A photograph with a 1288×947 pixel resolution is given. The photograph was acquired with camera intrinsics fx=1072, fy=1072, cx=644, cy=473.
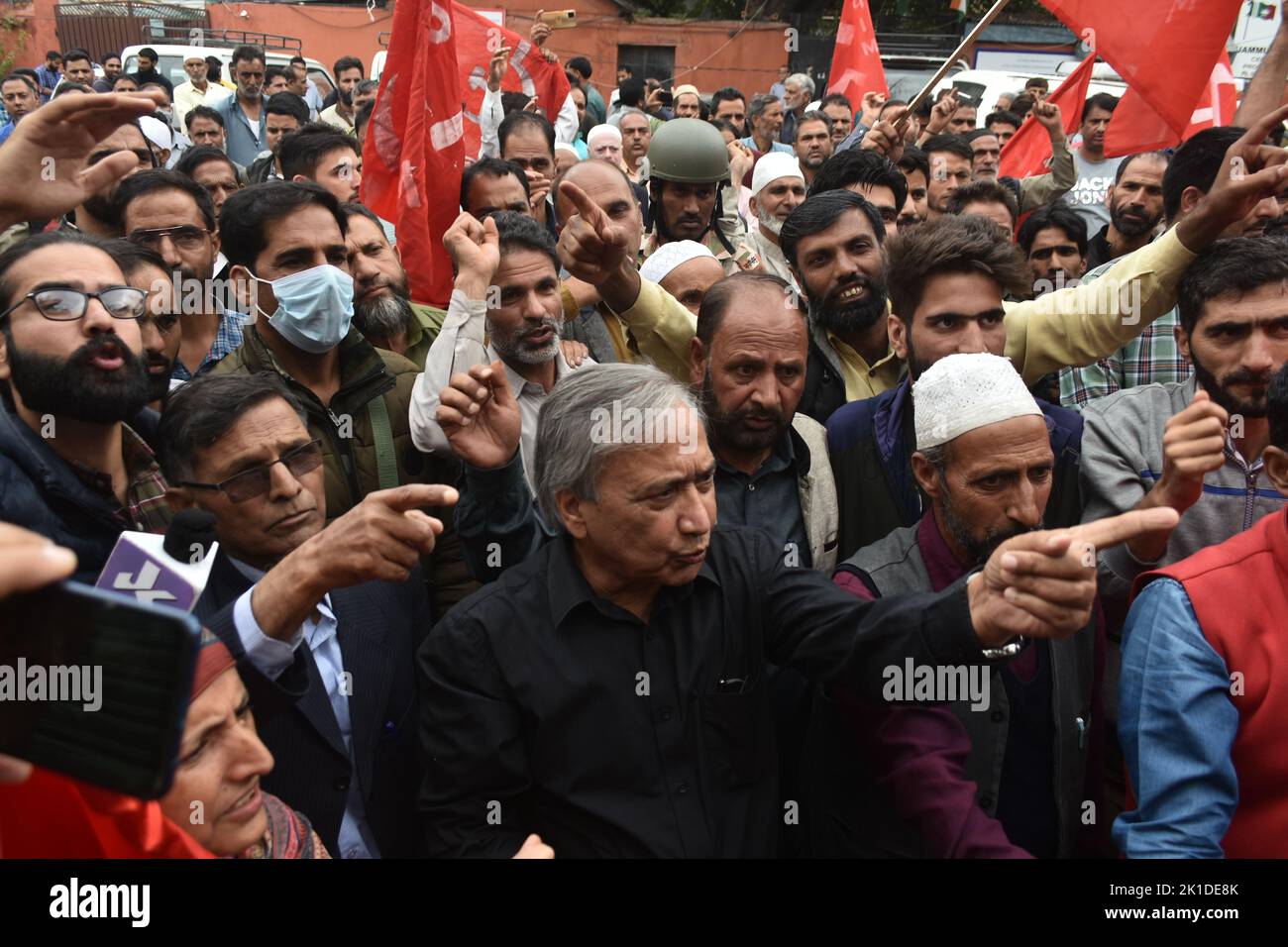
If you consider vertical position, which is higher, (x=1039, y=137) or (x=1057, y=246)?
(x=1039, y=137)

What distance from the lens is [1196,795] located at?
6.79ft

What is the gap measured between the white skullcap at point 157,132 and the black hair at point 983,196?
555cm

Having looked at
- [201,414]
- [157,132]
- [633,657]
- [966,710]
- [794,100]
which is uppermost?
[794,100]

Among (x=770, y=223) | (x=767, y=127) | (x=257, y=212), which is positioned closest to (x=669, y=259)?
(x=257, y=212)

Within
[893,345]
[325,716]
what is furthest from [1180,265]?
[325,716]

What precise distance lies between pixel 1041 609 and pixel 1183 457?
66 cm

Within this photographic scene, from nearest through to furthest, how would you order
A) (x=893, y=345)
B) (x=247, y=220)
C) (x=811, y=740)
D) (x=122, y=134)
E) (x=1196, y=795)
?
1. (x=1196, y=795)
2. (x=811, y=740)
3. (x=893, y=345)
4. (x=247, y=220)
5. (x=122, y=134)

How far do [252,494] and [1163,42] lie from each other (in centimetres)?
420

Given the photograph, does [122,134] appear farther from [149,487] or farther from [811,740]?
[811,740]

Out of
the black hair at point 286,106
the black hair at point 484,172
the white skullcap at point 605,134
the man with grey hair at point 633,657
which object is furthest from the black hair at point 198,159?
the man with grey hair at point 633,657

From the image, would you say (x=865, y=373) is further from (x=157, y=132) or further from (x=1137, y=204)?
(x=157, y=132)

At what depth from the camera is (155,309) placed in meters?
3.59

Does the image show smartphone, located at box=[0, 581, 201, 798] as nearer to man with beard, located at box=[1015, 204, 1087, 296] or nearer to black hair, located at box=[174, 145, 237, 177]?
man with beard, located at box=[1015, 204, 1087, 296]

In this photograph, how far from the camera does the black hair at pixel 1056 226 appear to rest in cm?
538
